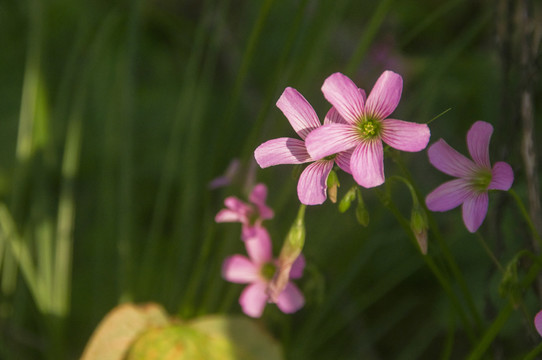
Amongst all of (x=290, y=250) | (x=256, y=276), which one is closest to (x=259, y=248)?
(x=256, y=276)

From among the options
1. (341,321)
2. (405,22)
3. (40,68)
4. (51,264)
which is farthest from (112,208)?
(405,22)

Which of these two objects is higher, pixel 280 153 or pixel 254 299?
pixel 280 153

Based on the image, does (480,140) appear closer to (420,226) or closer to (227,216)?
(420,226)

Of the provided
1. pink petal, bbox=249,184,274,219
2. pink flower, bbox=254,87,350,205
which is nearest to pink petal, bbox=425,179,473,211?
pink flower, bbox=254,87,350,205

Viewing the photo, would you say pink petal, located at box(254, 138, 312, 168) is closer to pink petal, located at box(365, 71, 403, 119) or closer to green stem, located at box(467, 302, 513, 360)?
pink petal, located at box(365, 71, 403, 119)

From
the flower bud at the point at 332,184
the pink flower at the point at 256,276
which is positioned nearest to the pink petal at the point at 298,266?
the pink flower at the point at 256,276

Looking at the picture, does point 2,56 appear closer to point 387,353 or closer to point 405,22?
point 405,22

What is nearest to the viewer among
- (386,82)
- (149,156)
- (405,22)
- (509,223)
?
(386,82)
